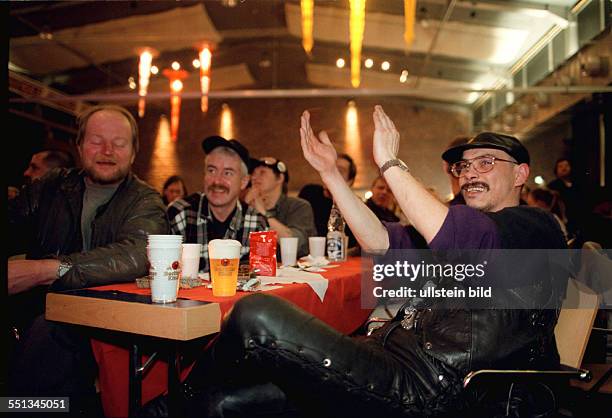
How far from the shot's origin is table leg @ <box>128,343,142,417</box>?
1252 millimetres

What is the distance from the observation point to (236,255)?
1.34 m

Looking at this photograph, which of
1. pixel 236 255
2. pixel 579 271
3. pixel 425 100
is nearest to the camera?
pixel 236 255

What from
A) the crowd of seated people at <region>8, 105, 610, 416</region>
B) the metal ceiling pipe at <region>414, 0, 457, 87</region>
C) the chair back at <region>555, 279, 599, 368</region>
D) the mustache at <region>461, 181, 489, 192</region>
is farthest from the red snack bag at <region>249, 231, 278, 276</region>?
the metal ceiling pipe at <region>414, 0, 457, 87</region>

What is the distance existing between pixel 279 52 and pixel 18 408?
6.45 meters

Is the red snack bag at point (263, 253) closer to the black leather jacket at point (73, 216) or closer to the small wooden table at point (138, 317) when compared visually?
the black leather jacket at point (73, 216)

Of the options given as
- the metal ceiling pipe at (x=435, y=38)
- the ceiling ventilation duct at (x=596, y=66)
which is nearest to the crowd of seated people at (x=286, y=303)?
the ceiling ventilation duct at (x=596, y=66)

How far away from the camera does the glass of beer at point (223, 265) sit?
131cm

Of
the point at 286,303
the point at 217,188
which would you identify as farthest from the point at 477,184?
the point at 217,188

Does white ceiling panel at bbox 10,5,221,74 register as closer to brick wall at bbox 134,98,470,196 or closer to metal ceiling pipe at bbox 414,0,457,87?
brick wall at bbox 134,98,470,196

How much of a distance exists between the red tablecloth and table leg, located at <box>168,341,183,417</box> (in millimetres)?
150

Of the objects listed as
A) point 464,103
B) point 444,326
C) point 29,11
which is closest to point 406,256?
point 444,326

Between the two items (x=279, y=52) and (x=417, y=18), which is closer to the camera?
(x=417, y=18)

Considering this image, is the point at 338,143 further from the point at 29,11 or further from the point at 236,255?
the point at 236,255

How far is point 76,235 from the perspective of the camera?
1830mm
